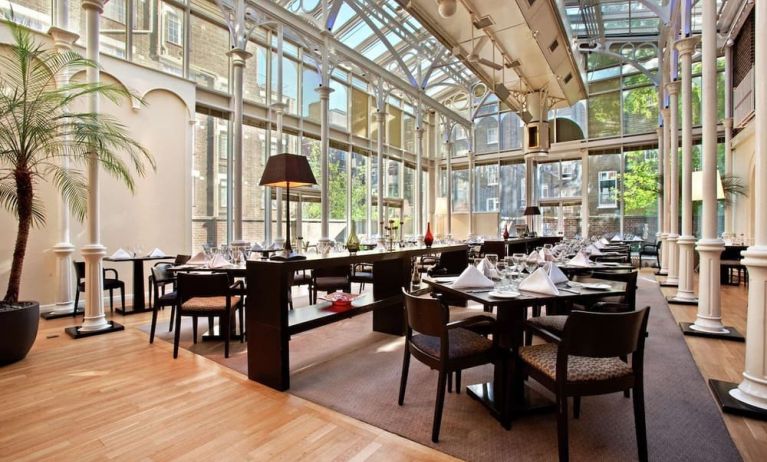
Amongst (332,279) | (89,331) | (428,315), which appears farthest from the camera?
(332,279)

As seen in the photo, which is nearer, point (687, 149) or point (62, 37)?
point (62, 37)

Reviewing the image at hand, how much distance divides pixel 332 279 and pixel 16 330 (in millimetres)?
3225

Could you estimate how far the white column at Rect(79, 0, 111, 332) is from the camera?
166 inches

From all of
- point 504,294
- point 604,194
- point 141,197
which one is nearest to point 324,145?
point 141,197

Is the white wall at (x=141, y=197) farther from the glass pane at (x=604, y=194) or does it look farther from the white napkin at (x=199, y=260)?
the glass pane at (x=604, y=194)

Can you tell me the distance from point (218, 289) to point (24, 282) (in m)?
3.65

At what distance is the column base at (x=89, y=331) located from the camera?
4184 millimetres

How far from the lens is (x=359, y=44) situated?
11062 mm

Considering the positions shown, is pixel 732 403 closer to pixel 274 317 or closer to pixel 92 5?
pixel 274 317

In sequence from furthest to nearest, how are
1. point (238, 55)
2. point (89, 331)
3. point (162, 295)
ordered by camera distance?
point (238, 55), point (162, 295), point (89, 331)

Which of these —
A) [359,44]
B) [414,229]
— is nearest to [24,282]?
[359,44]

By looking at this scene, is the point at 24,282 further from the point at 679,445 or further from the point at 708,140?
the point at 708,140

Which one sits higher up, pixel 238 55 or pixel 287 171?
pixel 238 55

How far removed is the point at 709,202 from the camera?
13.6 ft
